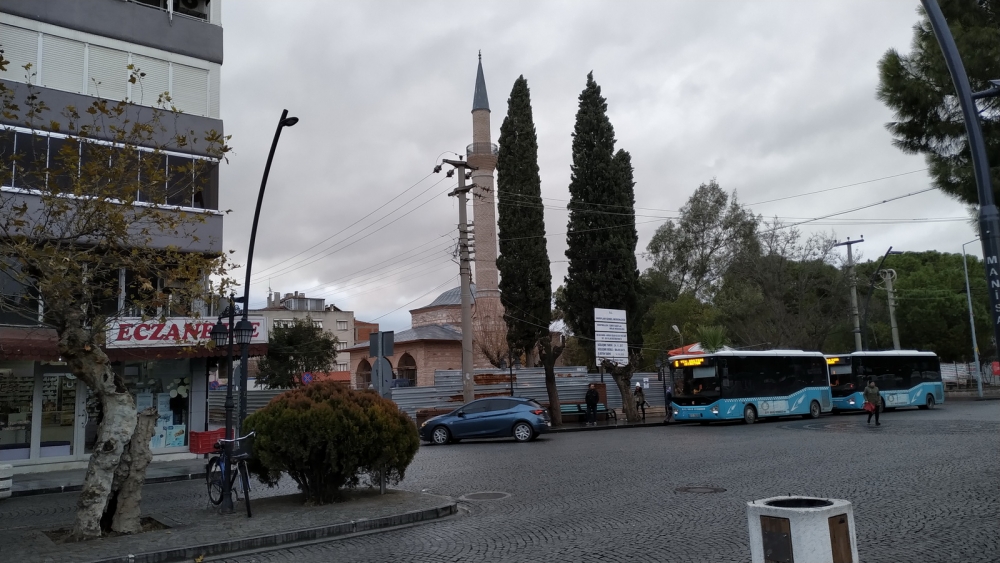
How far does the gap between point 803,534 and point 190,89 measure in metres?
21.4

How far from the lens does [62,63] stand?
20.0m

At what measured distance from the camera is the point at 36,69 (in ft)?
64.4

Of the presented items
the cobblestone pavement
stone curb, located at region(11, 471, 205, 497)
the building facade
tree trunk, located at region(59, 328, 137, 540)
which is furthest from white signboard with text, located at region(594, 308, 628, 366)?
tree trunk, located at region(59, 328, 137, 540)

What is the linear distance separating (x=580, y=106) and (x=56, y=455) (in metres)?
26.8

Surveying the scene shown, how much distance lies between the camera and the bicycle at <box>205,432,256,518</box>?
11.1 m

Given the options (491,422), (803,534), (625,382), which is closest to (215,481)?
(803,534)

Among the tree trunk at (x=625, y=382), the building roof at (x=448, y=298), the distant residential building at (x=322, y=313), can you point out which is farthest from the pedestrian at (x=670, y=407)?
the distant residential building at (x=322, y=313)

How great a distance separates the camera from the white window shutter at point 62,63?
65.0 feet

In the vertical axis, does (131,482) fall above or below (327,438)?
below

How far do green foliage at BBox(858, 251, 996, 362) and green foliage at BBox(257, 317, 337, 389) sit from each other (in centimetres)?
3791

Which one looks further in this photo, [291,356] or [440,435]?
[291,356]

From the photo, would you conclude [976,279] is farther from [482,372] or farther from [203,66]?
[203,66]

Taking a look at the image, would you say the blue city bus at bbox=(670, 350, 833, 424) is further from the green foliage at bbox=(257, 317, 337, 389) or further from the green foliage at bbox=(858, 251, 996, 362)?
the green foliage at bbox=(858, 251, 996, 362)

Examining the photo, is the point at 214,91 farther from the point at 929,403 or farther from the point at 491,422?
the point at 929,403
